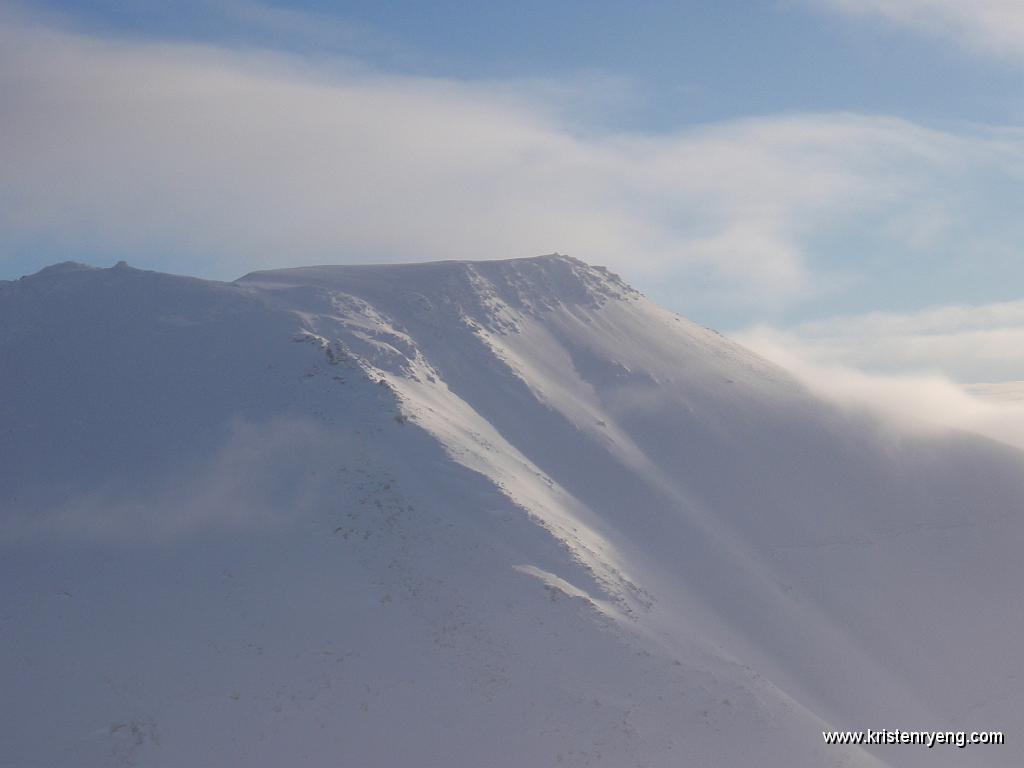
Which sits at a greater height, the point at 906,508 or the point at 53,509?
the point at 906,508

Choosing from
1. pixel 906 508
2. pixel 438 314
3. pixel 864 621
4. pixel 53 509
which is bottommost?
pixel 53 509

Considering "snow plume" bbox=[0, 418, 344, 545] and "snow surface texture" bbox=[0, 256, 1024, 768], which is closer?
"snow surface texture" bbox=[0, 256, 1024, 768]

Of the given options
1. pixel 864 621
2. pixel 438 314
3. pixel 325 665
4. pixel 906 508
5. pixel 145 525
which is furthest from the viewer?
pixel 438 314

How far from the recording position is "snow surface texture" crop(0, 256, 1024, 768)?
2375cm

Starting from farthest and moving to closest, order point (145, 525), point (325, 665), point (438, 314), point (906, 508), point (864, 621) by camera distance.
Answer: point (438, 314) → point (906, 508) → point (864, 621) → point (145, 525) → point (325, 665)

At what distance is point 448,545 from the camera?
28641 mm

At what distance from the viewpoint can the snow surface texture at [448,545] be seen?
2375cm

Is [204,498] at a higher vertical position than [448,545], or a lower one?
lower

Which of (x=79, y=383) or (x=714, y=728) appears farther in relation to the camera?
(x=79, y=383)

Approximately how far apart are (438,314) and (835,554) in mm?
19341

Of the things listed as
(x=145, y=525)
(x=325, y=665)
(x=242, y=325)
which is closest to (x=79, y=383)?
(x=242, y=325)

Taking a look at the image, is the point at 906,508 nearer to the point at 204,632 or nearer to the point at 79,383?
the point at 204,632

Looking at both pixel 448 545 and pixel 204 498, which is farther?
pixel 204 498

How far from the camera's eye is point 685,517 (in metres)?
36.1
